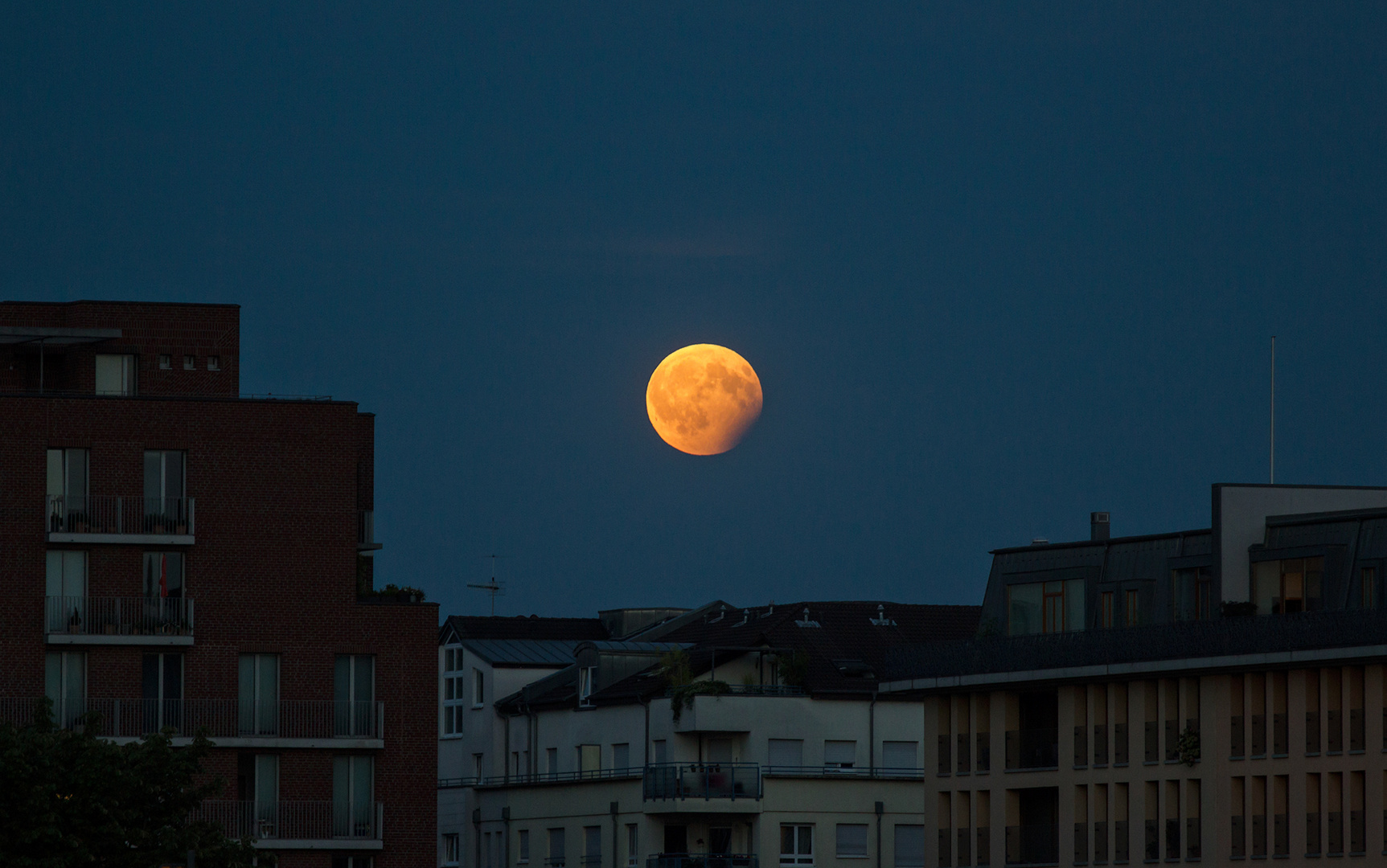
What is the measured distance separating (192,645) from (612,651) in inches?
1083

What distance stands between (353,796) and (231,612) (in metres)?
7.09

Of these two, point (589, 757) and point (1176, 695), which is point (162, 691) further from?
point (1176, 695)

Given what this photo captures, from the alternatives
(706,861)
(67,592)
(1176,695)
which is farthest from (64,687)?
(1176,695)

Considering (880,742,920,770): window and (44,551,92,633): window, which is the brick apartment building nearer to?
(44,551,92,633): window

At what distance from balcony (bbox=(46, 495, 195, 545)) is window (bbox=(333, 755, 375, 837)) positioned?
8869mm

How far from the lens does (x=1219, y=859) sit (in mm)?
74250

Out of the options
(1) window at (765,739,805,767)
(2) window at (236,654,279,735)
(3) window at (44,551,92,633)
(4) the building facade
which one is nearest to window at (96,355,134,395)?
(3) window at (44,551,92,633)

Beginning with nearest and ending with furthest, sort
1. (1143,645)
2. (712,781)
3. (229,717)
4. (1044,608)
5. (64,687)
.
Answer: (1143,645), (64,687), (229,717), (1044,608), (712,781)

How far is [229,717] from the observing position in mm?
80625

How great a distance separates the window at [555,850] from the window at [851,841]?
1283 centimetres

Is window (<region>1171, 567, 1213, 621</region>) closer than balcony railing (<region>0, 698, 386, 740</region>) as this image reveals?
Yes

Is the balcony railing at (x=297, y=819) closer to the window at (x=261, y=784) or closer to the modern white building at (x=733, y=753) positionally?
the window at (x=261, y=784)

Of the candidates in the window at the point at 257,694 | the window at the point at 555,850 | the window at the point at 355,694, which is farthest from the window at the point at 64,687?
the window at the point at 555,850

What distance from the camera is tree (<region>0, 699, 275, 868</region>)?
63719mm
